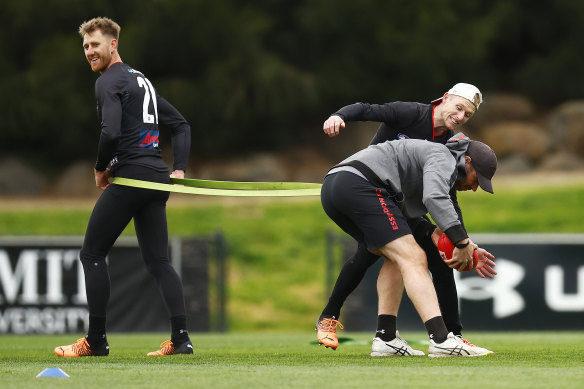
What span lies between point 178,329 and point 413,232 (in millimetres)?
1589

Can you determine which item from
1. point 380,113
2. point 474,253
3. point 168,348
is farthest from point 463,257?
point 168,348

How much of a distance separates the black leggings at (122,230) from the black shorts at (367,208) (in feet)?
3.72

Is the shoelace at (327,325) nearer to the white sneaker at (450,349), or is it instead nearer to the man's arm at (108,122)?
the white sneaker at (450,349)

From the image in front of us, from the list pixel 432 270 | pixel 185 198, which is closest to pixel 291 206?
pixel 185 198

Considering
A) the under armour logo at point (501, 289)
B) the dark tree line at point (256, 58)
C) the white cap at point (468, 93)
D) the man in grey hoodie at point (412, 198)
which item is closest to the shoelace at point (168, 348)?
the man in grey hoodie at point (412, 198)

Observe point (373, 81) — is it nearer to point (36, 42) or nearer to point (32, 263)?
point (36, 42)

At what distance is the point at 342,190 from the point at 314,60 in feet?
70.6

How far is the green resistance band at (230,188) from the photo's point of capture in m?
6.67

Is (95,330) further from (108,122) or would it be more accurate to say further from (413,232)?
(413,232)

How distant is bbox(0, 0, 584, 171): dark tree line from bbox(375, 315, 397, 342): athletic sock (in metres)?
18.3

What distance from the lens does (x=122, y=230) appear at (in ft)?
21.8

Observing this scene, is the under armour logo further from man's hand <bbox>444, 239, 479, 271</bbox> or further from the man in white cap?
man's hand <bbox>444, 239, 479, 271</bbox>

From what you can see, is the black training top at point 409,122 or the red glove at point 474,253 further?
the black training top at point 409,122

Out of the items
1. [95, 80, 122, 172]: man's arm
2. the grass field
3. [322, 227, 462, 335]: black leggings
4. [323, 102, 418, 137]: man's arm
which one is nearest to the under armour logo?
the grass field
